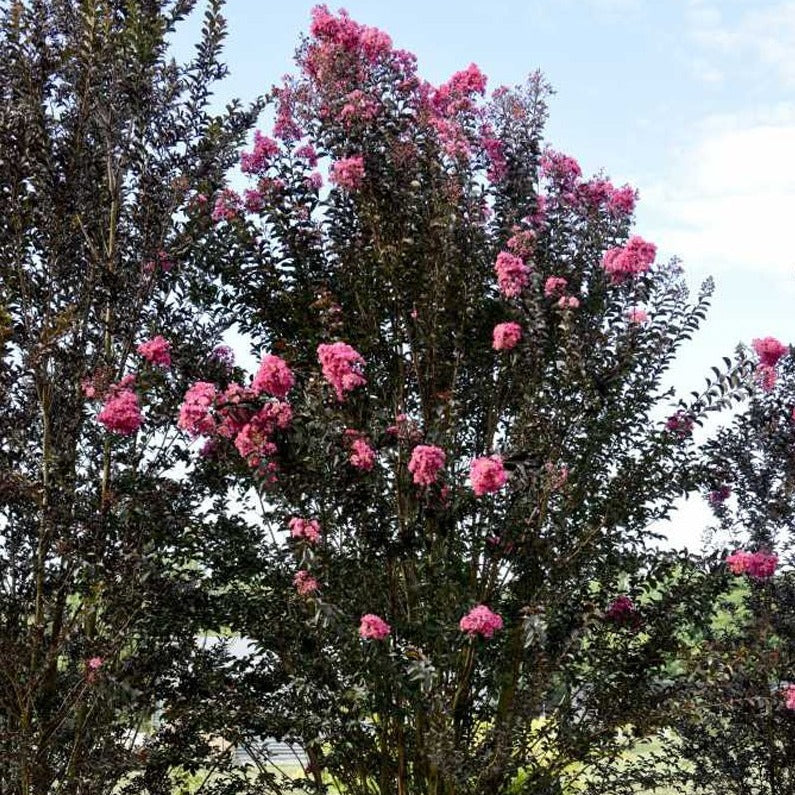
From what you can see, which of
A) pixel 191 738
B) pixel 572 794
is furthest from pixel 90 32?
pixel 572 794

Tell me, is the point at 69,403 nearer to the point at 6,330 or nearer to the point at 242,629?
the point at 6,330

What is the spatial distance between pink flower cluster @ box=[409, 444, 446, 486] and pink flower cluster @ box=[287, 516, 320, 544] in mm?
537

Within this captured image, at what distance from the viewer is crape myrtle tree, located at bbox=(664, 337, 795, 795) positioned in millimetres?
5160

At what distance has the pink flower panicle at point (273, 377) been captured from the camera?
4.54 metres

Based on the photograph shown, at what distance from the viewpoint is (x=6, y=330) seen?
175 inches

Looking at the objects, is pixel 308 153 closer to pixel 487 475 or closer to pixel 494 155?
pixel 494 155

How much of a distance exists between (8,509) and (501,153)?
349 cm

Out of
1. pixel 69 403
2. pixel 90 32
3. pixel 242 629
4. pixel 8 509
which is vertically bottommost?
pixel 242 629

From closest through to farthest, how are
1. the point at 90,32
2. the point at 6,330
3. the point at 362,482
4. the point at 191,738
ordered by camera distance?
the point at 6,330
the point at 362,482
the point at 90,32
the point at 191,738

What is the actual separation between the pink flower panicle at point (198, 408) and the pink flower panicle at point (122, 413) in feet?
0.70

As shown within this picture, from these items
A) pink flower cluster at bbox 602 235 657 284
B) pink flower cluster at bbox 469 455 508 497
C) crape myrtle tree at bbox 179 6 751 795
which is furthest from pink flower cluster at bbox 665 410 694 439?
pink flower cluster at bbox 469 455 508 497

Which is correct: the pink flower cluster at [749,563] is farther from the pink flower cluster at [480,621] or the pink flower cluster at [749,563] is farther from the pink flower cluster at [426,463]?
the pink flower cluster at [426,463]

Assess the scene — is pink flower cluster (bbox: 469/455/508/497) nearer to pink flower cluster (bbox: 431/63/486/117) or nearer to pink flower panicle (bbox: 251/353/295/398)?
pink flower panicle (bbox: 251/353/295/398)

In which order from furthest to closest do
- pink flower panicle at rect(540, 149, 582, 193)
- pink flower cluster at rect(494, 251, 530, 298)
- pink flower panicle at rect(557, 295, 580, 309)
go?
pink flower panicle at rect(540, 149, 582, 193) < pink flower cluster at rect(494, 251, 530, 298) < pink flower panicle at rect(557, 295, 580, 309)
